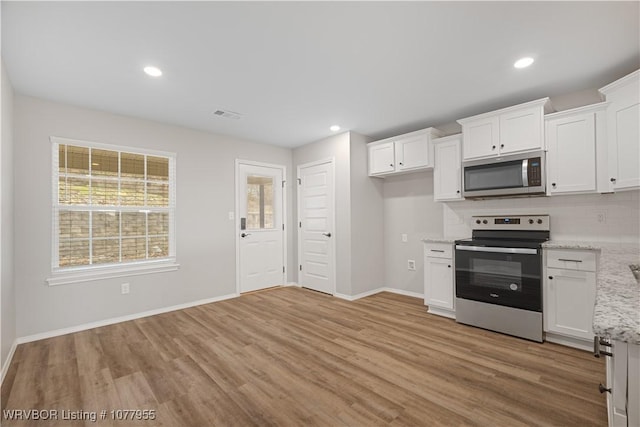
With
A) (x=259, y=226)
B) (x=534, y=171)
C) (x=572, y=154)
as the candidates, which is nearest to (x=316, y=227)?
(x=259, y=226)

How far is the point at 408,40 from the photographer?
2.18 m

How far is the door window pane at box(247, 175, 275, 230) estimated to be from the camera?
16.0 feet

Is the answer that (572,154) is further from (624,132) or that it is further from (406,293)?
(406,293)

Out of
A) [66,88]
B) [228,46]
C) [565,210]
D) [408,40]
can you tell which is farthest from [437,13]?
[66,88]

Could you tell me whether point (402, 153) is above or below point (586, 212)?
above

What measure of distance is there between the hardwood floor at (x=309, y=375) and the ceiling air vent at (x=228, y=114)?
256 centimetres

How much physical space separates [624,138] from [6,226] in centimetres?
545

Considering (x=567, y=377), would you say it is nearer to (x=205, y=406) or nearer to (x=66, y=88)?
(x=205, y=406)

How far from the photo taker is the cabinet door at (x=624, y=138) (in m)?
2.42

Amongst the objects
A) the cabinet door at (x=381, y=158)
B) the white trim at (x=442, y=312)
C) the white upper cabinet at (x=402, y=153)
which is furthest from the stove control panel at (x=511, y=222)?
the cabinet door at (x=381, y=158)

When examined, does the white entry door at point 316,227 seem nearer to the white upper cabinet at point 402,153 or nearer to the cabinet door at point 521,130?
the white upper cabinet at point 402,153

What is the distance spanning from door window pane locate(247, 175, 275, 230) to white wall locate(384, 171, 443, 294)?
2020mm

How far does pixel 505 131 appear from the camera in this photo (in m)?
3.20

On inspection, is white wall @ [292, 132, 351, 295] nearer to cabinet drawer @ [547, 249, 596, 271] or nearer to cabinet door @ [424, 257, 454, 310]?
cabinet door @ [424, 257, 454, 310]
